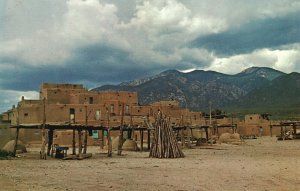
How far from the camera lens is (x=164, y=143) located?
26.3 meters

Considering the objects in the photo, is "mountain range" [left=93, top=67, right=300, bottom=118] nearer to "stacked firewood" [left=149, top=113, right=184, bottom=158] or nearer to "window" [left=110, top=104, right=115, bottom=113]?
"window" [left=110, top=104, right=115, bottom=113]

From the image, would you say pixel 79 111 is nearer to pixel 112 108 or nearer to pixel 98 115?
pixel 98 115

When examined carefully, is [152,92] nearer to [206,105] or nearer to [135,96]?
[206,105]

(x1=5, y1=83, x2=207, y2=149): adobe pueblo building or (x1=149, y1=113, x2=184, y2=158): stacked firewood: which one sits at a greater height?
(x1=5, y1=83, x2=207, y2=149): adobe pueblo building

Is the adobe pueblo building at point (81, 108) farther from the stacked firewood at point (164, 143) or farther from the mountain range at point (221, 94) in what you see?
the mountain range at point (221, 94)

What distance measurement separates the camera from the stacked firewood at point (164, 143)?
2583cm

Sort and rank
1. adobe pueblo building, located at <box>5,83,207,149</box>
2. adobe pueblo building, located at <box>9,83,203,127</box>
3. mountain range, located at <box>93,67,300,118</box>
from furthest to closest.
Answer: mountain range, located at <box>93,67,300,118</box>, adobe pueblo building, located at <box>9,83,203,127</box>, adobe pueblo building, located at <box>5,83,207,149</box>

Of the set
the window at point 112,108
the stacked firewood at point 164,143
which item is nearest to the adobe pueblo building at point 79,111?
the window at point 112,108

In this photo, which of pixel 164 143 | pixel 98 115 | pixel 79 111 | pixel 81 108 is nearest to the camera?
pixel 164 143

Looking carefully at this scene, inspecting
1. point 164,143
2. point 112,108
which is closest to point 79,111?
point 112,108

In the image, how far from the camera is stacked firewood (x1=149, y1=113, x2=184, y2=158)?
2583cm

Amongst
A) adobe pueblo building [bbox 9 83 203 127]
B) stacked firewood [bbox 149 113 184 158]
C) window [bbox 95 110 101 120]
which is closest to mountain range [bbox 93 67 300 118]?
adobe pueblo building [bbox 9 83 203 127]

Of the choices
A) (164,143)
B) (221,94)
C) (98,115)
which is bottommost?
(164,143)

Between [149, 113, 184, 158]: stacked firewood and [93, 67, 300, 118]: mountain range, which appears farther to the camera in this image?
[93, 67, 300, 118]: mountain range
